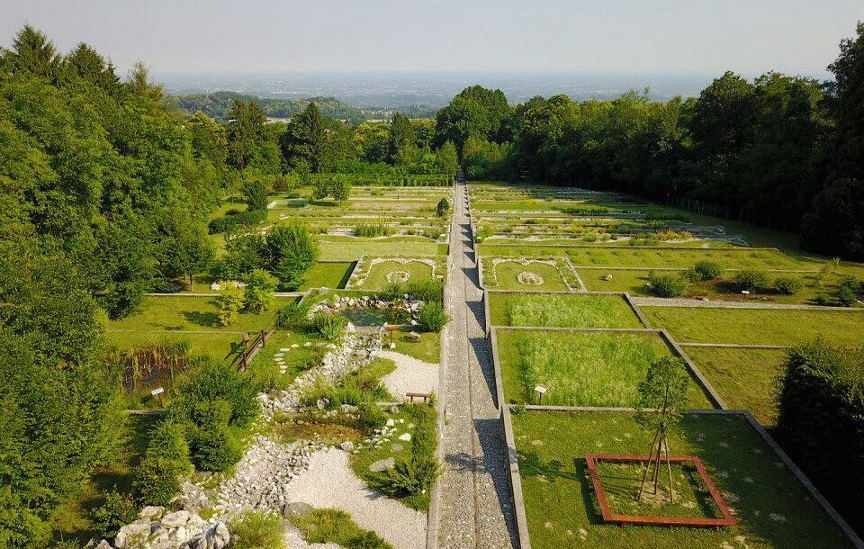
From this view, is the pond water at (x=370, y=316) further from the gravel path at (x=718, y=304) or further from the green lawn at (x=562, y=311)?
the gravel path at (x=718, y=304)

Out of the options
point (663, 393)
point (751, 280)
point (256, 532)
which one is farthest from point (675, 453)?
point (751, 280)

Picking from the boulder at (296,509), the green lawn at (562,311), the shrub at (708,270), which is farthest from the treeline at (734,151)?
the boulder at (296,509)

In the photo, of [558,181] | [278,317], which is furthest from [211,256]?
[558,181]

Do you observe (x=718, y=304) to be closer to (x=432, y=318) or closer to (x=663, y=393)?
(x=432, y=318)

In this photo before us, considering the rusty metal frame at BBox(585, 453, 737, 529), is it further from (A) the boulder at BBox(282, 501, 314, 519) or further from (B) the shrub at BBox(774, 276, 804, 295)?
(B) the shrub at BBox(774, 276, 804, 295)

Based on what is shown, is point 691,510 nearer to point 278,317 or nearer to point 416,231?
point 278,317
